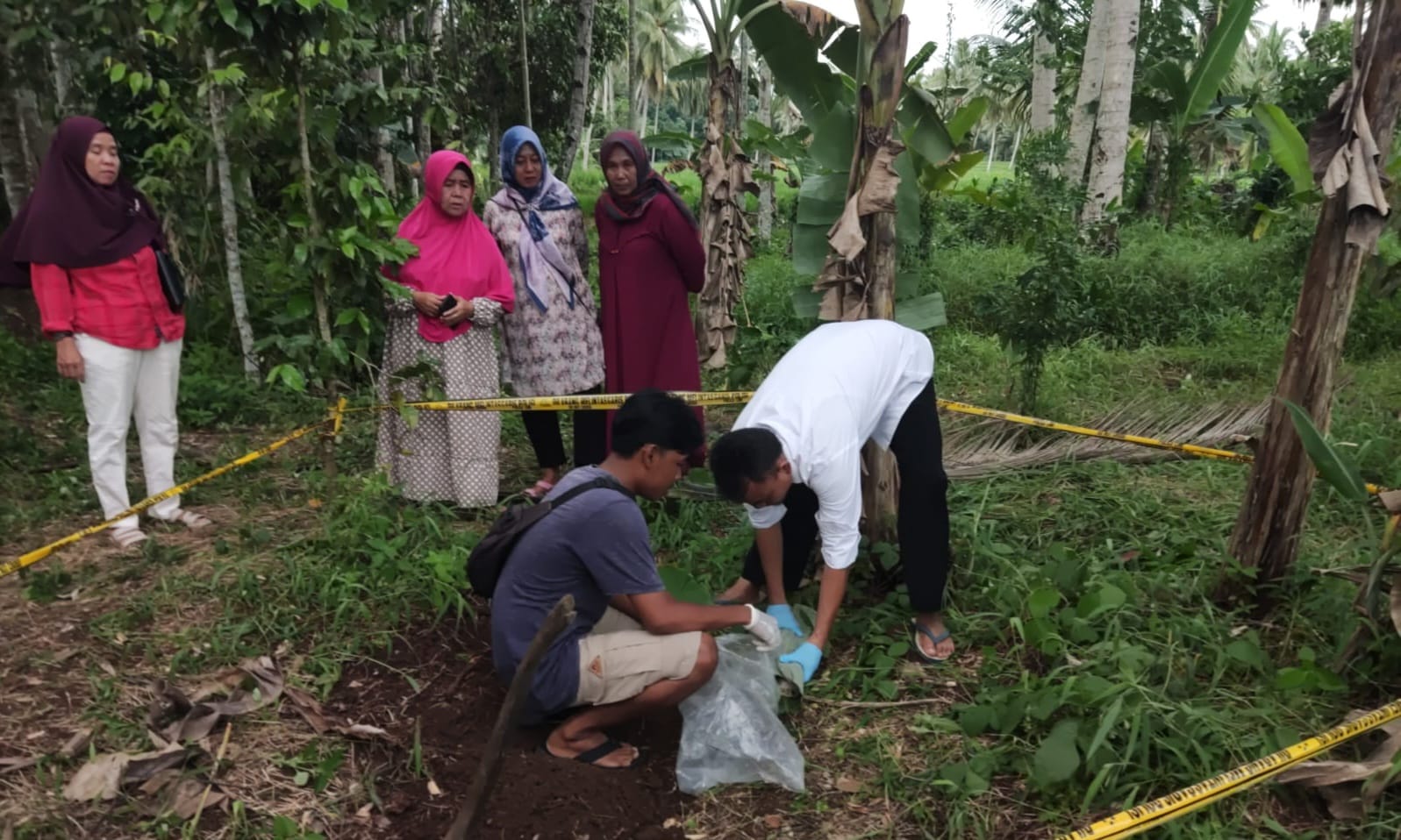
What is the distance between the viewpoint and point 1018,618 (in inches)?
105

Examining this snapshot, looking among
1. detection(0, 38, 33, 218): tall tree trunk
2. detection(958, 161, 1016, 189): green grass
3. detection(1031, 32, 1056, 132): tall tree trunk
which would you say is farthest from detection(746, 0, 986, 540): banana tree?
detection(1031, 32, 1056, 132): tall tree trunk

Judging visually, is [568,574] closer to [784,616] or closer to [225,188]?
[784,616]

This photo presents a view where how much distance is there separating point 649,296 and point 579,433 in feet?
2.15

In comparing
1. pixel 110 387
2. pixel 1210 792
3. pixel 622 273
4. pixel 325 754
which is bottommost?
pixel 325 754

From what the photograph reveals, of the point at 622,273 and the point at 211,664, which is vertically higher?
the point at 622,273

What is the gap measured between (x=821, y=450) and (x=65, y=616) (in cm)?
243

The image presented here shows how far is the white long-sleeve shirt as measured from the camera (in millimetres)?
2316

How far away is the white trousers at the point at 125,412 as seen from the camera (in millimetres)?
3191

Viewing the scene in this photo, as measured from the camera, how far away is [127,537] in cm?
329

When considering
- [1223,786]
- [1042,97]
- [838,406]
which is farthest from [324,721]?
[1042,97]

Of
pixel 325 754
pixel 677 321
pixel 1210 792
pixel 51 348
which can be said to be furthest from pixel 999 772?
pixel 51 348

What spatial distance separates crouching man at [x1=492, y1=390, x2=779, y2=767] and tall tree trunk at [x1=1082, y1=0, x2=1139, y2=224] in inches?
250

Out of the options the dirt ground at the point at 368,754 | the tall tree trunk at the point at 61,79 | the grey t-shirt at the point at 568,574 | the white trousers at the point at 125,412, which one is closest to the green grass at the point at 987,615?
the dirt ground at the point at 368,754

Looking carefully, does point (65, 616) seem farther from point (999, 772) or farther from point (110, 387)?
point (999, 772)
